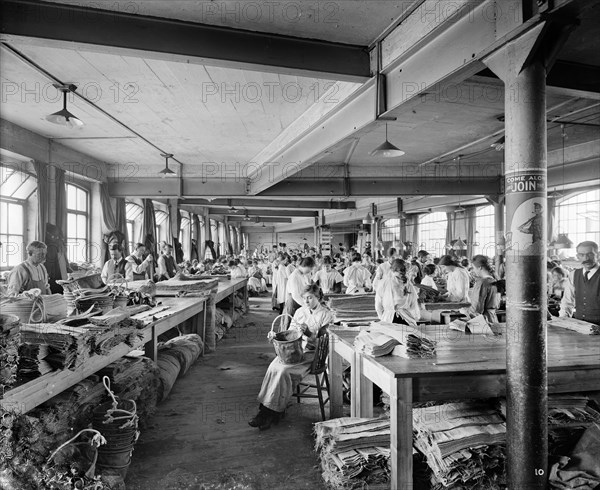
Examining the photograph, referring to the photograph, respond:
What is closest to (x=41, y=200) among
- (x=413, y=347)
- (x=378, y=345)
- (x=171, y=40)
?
(x=171, y=40)

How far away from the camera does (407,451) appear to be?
9.29 ft

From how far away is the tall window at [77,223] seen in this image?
9.30 metres

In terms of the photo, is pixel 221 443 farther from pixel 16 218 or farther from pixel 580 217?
pixel 580 217

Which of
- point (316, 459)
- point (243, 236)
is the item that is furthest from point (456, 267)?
point (243, 236)

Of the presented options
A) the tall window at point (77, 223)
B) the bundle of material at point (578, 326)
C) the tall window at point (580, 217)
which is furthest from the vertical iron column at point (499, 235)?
the tall window at point (77, 223)

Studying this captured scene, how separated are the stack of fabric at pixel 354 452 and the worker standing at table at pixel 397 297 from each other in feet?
7.40

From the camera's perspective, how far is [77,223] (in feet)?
31.5

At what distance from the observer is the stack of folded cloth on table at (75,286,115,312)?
397 centimetres

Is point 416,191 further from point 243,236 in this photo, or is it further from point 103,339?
point 243,236

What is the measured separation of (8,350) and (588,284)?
20.3ft

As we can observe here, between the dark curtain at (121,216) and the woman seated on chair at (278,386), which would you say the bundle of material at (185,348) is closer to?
the woman seated on chair at (278,386)

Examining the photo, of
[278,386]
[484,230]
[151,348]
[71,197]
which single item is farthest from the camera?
[484,230]

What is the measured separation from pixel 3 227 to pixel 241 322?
216 inches

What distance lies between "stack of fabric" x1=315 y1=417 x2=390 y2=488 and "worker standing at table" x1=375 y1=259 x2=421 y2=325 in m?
2.26
